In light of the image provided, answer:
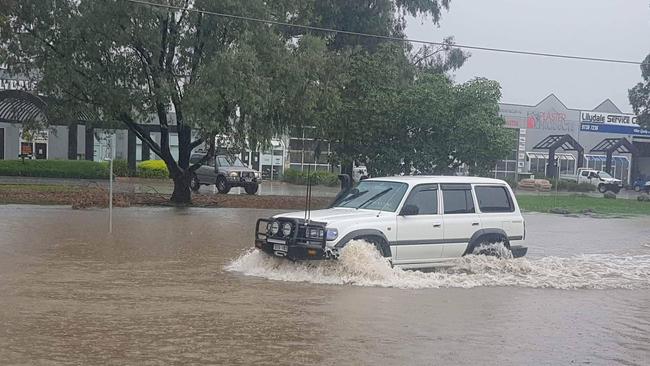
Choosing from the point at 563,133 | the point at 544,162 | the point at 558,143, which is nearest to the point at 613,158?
the point at 563,133

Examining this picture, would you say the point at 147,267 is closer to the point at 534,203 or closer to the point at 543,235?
the point at 543,235

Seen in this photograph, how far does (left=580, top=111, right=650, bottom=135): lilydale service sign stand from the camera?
67.6 metres

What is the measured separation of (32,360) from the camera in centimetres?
640

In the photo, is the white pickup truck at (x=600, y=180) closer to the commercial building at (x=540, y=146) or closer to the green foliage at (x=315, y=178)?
the commercial building at (x=540, y=146)

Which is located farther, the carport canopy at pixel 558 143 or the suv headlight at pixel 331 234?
the carport canopy at pixel 558 143

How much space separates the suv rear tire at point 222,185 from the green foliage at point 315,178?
1296 centimetres

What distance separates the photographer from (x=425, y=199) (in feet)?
39.4

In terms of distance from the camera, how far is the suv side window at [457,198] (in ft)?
40.0

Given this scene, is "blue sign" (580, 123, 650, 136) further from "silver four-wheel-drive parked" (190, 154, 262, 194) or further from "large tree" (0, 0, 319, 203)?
"large tree" (0, 0, 319, 203)

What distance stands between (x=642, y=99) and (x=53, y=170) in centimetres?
4001

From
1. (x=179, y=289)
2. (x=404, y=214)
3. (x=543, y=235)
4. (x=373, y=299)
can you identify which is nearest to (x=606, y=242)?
(x=543, y=235)

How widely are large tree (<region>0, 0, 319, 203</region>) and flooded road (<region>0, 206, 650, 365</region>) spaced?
8.17 meters

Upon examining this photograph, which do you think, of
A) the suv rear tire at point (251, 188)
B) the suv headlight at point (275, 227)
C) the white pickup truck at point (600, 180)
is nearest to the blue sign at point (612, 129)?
the white pickup truck at point (600, 180)

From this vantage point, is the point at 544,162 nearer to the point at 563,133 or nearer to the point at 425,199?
the point at 563,133
